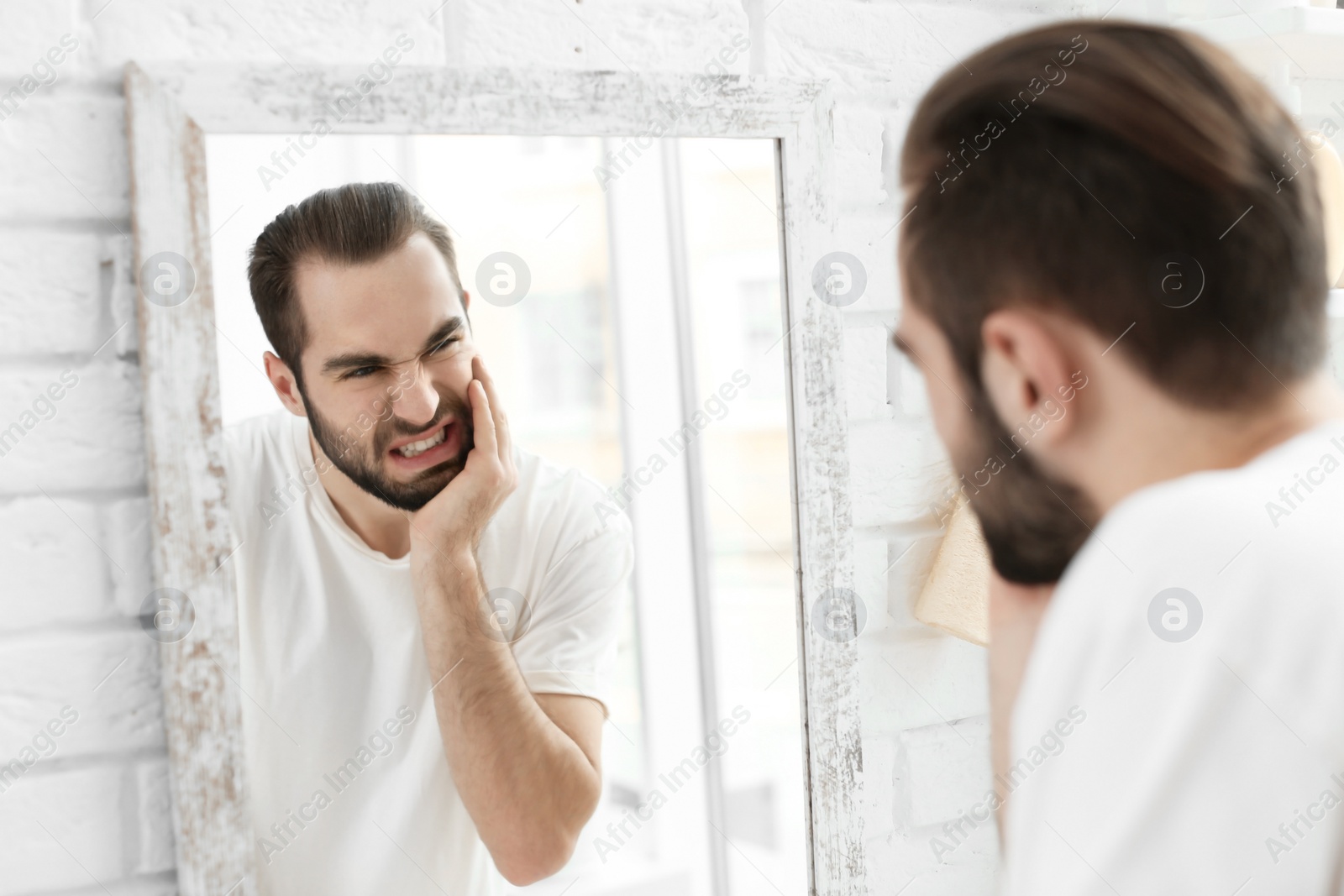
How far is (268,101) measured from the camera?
2.01 ft

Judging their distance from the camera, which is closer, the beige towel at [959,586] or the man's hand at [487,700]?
the man's hand at [487,700]

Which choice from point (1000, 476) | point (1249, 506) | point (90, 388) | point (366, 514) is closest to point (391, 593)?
point (366, 514)

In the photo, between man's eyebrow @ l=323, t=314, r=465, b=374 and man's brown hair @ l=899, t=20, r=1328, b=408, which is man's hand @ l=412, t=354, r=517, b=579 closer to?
man's eyebrow @ l=323, t=314, r=465, b=374

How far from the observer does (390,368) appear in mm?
632

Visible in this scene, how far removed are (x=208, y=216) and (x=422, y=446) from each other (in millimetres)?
178

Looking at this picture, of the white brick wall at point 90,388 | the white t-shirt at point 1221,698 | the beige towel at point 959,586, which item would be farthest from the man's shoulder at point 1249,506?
the white brick wall at point 90,388

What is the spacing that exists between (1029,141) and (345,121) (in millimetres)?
397

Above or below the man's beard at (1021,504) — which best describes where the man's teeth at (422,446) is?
above

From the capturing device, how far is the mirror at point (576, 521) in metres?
0.62

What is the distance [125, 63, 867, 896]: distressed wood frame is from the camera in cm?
59

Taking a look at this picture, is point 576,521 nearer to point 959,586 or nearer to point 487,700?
point 487,700

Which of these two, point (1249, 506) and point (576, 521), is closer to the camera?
point (1249, 506)

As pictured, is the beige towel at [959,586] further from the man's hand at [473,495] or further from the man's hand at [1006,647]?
the man's hand at [473,495]

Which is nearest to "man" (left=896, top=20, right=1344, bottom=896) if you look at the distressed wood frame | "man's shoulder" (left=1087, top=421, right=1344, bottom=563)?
"man's shoulder" (left=1087, top=421, right=1344, bottom=563)
